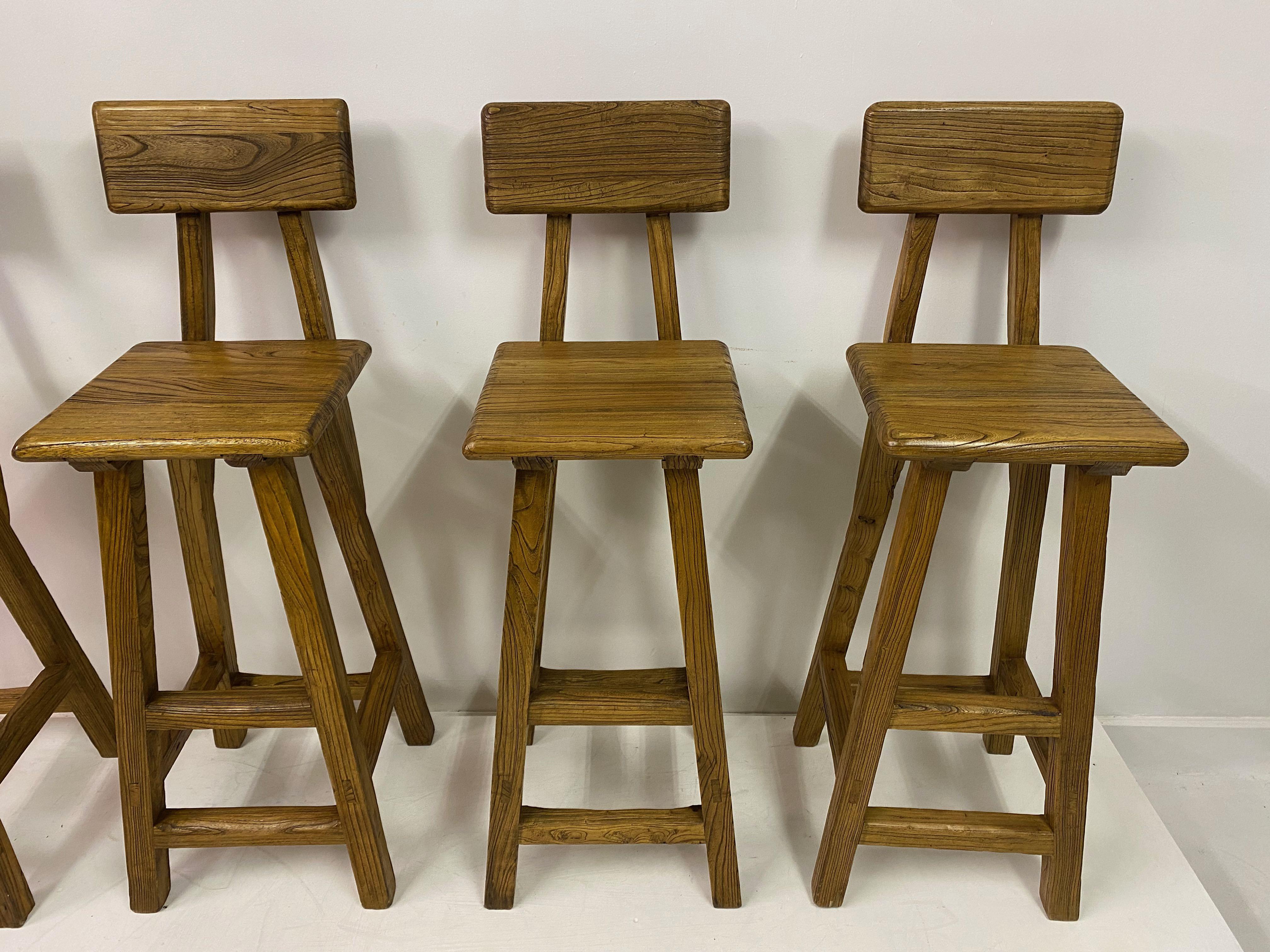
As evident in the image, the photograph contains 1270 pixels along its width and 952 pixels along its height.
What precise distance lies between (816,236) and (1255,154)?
66 cm

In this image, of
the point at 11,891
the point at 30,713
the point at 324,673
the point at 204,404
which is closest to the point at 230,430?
the point at 204,404

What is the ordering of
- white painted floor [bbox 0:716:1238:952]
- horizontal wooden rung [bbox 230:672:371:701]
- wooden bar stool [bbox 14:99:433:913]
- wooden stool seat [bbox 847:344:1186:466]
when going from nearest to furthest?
wooden stool seat [bbox 847:344:1186:466] → wooden bar stool [bbox 14:99:433:913] → white painted floor [bbox 0:716:1238:952] → horizontal wooden rung [bbox 230:672:371:701]

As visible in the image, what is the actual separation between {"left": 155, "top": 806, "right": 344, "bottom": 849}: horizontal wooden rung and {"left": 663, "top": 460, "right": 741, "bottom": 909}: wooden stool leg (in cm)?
54

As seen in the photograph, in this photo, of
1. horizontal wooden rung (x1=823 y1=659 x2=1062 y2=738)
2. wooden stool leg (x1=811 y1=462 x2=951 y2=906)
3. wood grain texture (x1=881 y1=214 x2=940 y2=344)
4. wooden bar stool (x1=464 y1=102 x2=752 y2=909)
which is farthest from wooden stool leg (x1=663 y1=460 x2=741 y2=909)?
wood grain texture (x1=881 y1=214 x2=940 y2=344)

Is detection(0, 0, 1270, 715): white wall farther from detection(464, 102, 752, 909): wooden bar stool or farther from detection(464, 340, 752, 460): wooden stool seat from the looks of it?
detection(464, 340, 752, 460): wooden stool seat

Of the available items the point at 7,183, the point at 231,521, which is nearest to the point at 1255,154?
the point at 231,521

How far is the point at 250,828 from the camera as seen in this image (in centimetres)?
143

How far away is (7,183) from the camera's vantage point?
1.56m

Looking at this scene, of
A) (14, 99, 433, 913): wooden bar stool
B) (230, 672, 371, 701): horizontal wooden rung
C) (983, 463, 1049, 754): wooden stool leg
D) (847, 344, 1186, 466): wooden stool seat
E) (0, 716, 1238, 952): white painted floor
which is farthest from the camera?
(230, 672, 371, 701): horizontal wooden rung

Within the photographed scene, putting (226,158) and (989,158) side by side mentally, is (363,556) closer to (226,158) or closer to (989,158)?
(226,158)

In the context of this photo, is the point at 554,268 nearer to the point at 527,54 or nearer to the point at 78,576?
the point at 527,54

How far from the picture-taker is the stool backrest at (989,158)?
1375 millimetres

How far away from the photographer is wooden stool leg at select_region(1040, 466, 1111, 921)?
128cm

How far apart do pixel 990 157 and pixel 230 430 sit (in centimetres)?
107
